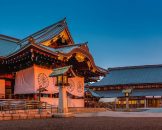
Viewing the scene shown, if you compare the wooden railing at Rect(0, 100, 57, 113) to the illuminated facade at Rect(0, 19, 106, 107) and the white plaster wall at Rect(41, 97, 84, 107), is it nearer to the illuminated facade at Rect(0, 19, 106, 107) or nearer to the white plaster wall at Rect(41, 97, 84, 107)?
the illuminated facade at Rect(0, 19, 106, 107)

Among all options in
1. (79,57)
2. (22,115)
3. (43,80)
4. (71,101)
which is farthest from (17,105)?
(71,101)

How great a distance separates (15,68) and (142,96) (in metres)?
36.9

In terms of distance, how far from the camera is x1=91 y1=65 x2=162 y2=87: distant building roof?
60.4 m

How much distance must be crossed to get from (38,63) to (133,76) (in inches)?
1645

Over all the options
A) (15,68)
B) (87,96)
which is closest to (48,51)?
(15,68)

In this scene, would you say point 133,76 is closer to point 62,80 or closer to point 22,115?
point 62,80

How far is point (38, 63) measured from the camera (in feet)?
82.4

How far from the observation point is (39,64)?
25.3m

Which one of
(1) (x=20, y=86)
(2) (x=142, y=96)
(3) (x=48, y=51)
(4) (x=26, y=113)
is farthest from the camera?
(2) (x=142, y=96)

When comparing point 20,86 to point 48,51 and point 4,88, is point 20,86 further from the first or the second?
point 48,51

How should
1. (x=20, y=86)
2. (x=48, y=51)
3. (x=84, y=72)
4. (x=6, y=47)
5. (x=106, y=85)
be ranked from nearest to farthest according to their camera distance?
1. (x=48, y=51)
2. (x=20, y=86)
3. (x=6, y=47)
4. (x=84, y=72)
5. (x=106, y=85)

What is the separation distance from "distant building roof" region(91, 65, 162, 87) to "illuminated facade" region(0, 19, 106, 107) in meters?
31.9

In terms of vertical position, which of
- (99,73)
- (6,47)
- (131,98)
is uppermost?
(6,47)

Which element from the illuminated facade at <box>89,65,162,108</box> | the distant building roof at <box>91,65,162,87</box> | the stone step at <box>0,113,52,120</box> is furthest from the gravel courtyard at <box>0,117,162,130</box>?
the distant building roof at <box>91,65,162,87</box>
